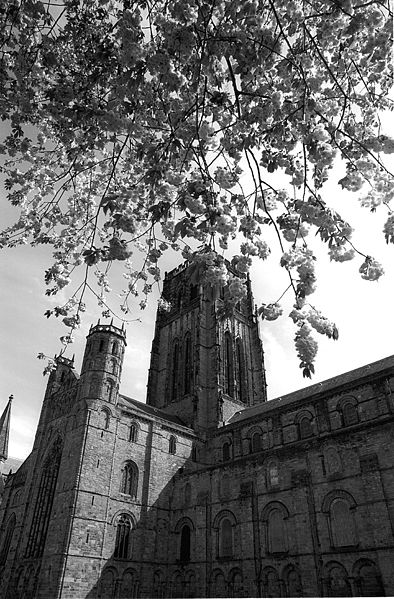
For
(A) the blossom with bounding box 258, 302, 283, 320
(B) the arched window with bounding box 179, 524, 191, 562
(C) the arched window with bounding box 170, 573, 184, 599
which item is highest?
(A) the blossom with bounding box 258, 302, 283, 320

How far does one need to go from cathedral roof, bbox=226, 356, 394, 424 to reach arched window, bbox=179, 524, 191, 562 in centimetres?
986

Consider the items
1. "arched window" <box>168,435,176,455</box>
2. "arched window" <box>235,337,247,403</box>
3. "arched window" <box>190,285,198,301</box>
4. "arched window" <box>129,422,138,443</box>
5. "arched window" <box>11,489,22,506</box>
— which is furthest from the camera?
"arched window" <box>190,285,198,301</box>

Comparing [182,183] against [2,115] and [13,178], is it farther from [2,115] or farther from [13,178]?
[13,178]

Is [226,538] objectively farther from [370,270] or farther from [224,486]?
[370,270]

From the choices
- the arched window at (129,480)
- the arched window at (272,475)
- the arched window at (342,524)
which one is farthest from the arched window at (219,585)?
the arched window at (342,524)

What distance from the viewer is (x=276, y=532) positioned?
80.8ft

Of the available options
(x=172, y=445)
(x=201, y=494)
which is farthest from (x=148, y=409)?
(x=201, y=494)

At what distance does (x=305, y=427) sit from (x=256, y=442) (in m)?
4.79

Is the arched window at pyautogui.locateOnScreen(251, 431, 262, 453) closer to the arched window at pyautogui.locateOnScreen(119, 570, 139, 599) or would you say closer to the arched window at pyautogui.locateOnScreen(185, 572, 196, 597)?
the arched window at pyautogui.locateOnScreen(185, 572, 196, 597)

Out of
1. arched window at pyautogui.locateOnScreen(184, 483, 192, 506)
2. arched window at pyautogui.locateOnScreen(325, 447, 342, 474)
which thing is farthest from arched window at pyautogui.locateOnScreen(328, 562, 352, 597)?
arched window at pyautogui.locateOnScreen(184, 483, 192, 506)

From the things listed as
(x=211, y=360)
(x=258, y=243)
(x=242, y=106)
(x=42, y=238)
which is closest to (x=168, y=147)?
(x=242, y=106)

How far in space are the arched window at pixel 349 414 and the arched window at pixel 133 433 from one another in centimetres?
1587

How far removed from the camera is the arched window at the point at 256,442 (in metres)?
33.0

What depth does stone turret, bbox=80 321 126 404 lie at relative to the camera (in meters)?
31.3
